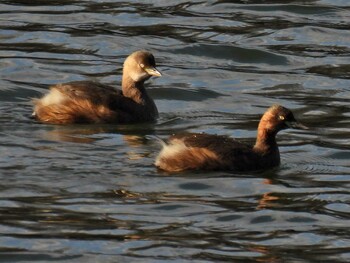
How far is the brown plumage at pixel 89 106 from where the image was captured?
14734 millimetres

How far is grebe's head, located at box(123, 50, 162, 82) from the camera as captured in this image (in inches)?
605

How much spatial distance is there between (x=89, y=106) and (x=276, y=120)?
221cm

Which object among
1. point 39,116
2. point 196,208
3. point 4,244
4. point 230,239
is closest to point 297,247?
point 230,239

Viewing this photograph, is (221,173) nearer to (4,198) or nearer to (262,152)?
(262,152)

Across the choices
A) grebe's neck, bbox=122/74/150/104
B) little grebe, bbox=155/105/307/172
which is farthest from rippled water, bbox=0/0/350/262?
grebe's neck, bbox=122/74/150/104

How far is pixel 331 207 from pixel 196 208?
103 centimetres

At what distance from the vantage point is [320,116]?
15469mm

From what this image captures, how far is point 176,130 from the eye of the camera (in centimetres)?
1471

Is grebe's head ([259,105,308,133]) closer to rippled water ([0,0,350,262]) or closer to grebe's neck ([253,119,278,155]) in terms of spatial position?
grebe's neck ([253,119,278,155])

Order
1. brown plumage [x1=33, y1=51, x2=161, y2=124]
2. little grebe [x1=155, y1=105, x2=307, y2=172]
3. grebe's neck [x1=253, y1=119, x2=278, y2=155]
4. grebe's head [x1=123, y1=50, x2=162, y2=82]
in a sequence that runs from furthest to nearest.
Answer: grebe's head [x1=123, y1=50, x2=162, y2=82] < brown plumage [x1=33, y1=51, x2=161, y2=124] < grebe's neck [x1=253, y1=119, x2=278, y2=155] < little grebe [x1=155, y1=105, x2=307, y2=172]

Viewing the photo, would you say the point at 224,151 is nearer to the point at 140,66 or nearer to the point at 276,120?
the point at 276,120

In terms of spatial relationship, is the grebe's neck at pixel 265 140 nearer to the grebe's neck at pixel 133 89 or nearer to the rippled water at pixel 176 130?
the rippled water at pixel 176 130

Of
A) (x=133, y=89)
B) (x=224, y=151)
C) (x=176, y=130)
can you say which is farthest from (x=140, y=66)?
(x=224, y=151)

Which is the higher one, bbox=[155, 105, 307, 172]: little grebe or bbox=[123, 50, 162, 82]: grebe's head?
bbox=[123, 50, 162, 82]: grebe's head
